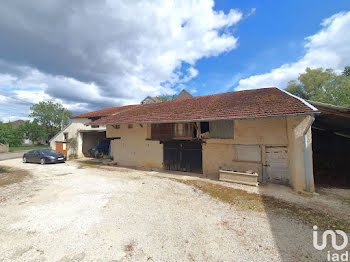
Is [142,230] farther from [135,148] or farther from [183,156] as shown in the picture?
[135,148]

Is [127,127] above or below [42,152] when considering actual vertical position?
above

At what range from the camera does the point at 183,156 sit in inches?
382

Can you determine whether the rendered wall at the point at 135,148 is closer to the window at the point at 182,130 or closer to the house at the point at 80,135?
the window at the point at 182,130

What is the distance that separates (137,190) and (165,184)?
1438 mm

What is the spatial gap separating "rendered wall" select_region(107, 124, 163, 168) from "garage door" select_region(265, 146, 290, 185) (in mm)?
6532

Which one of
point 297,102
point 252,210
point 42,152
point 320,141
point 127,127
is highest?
point 297,102

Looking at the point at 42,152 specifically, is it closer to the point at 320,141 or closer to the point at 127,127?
the point at 127,127

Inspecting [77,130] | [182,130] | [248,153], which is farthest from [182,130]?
[77,130]

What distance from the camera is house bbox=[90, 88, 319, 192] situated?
6.20m

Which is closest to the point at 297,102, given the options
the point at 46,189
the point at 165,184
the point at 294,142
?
the point at 294,142

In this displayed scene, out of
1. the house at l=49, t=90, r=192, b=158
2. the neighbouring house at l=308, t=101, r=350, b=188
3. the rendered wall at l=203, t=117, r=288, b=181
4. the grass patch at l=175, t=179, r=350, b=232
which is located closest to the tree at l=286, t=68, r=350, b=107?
the neighbouring house at l=308, t=101, r=350, b=188

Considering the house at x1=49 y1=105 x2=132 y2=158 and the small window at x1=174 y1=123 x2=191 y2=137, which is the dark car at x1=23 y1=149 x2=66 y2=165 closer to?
the house at x1=49 y1=105 x2=132 y2=158

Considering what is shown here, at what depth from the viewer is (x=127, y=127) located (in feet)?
38.1

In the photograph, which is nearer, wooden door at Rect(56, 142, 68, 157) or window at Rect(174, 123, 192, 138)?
window at Rect(174, 123, 192, 138)
